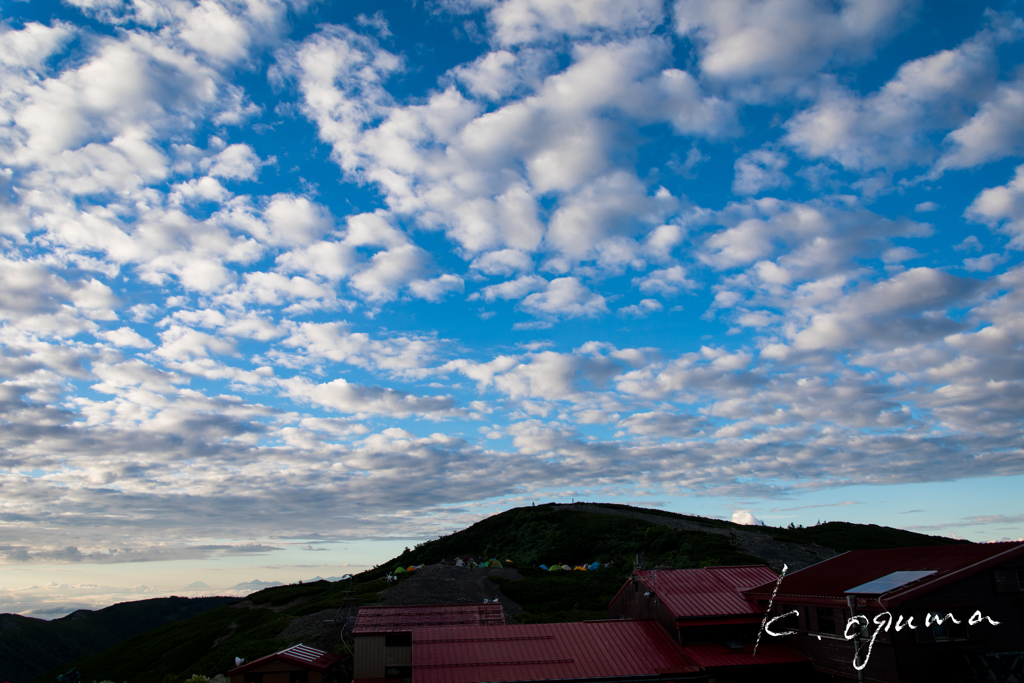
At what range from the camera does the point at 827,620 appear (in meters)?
31.9

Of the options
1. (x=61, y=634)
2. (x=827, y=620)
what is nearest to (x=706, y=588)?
(x=827, y=620)

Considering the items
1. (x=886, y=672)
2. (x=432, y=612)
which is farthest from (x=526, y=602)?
(x=886, y=672)

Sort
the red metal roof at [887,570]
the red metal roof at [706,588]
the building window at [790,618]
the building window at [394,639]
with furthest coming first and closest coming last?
the building window at [394,639] → the red metal roof at [706,588] → the building window at [790,618] → the red metal roof at [887,570]

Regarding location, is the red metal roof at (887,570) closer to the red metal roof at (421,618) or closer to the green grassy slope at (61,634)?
the red metal roof at (421,618)

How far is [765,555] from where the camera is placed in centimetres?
7519

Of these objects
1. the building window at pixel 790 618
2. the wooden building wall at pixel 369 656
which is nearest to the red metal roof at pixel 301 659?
the wooden building wall at pixel 369 656

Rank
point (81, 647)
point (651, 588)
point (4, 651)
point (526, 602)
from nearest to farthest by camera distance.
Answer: point (651, 588) < point (526, 602) < point (4, 651) < point (81, 647)

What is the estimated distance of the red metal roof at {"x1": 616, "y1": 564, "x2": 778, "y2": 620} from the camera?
3581cm

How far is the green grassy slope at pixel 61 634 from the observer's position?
13325 centimetres

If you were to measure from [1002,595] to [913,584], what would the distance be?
169 inches

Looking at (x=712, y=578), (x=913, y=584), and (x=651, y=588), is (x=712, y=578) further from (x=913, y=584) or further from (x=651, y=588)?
(x=913, y=584)

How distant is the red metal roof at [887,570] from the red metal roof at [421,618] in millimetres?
16881

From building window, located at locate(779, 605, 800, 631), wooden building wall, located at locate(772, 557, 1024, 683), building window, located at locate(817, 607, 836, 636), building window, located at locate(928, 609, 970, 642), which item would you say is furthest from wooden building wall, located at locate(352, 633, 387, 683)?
building window, located at locate(928, 609, 970, 642)
